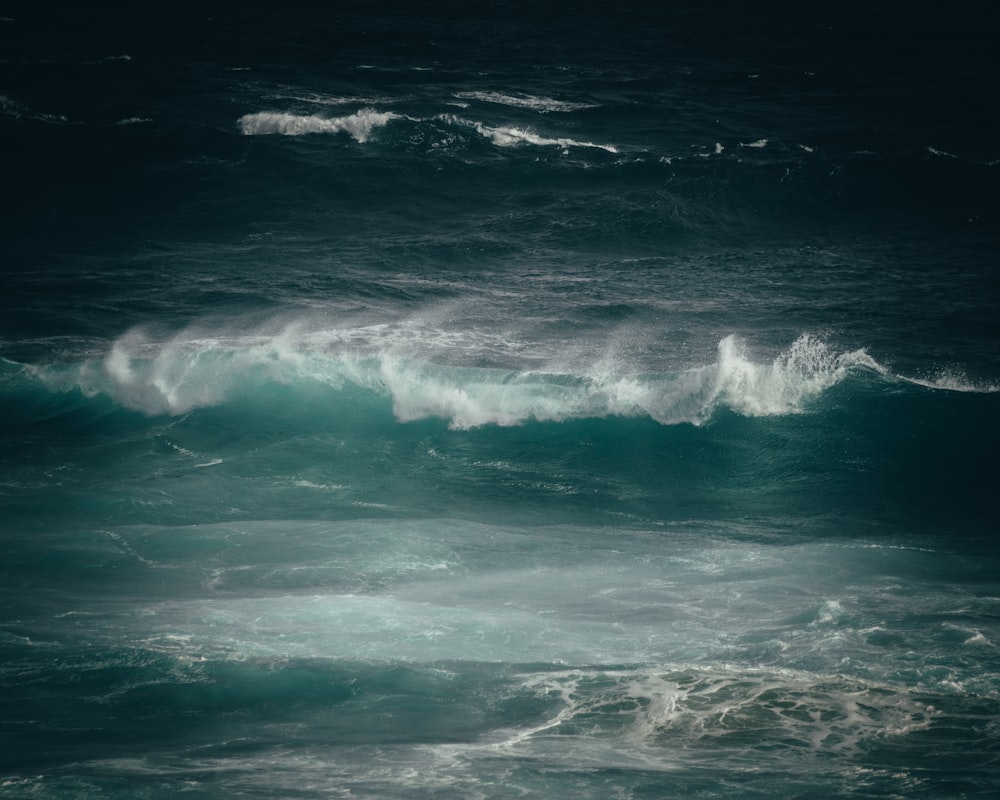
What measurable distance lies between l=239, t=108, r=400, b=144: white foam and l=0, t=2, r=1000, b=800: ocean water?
0.20 meters

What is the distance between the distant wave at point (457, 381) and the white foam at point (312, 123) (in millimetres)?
15469

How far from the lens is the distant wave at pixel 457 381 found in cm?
2441

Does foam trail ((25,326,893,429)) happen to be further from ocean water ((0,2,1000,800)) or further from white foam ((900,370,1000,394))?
white foam ((900,370,1000,394))

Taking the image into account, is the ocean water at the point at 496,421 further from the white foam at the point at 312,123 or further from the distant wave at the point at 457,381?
the white foam at the point at 312,123

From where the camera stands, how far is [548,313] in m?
28.2

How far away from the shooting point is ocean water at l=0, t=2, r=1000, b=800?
43.9 feet

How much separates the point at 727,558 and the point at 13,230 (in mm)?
25580

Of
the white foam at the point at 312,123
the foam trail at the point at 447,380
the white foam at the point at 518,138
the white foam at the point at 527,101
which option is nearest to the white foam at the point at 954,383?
the foam trail at the point at 447,380

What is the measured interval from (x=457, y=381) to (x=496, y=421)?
156 centimetres

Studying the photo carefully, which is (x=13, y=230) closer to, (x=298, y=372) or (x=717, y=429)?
(x=298, y=372)

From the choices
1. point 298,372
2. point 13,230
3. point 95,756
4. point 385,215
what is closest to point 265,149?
point 385,215

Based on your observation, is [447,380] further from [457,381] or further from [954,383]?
[954,383]

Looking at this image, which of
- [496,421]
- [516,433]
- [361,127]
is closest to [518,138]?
[361,127]

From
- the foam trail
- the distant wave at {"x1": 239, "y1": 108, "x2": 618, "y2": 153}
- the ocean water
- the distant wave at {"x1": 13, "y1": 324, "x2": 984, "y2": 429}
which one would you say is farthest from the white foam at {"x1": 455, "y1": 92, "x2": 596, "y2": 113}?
the distant wave at {"x1": 13, "y1": 324, "x2": 984, "y2": 429}
